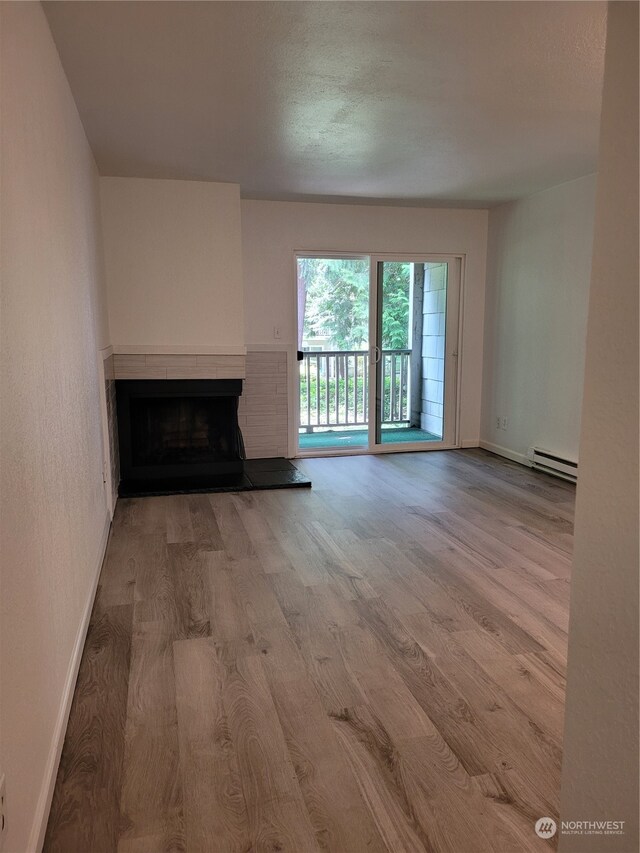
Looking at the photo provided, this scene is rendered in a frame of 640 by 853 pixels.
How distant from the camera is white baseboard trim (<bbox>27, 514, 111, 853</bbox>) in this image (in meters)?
1.37

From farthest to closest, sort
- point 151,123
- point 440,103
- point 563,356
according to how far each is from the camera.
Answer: point 563,356, point 151,123, point 440,103

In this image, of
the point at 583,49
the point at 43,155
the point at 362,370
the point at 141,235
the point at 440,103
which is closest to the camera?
the point at 43,155

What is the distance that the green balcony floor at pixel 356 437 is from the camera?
19.5 feet

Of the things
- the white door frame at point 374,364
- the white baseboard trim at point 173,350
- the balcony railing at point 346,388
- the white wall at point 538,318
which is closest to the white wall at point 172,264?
the white baseboard trim at point 173,350

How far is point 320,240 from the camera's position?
211 inches

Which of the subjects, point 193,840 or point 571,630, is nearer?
point 571,630

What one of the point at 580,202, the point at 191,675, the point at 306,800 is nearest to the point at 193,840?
the point at 306,800

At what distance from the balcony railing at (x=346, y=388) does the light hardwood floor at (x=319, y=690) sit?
2.40m

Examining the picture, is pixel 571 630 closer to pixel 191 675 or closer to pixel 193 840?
pixel 193 840

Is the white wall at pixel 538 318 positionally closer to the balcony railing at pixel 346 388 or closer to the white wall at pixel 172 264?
the balcony railing at pixel 346 388

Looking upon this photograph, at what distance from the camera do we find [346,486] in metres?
4.62

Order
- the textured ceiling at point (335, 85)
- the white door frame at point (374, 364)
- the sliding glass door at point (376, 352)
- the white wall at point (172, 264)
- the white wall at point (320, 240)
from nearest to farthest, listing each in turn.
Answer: the textured ceiling at point (335, 85), the white wall at point (172, 264), the white wall at point (320, 240), the white door frame at point (374, 364), the sliding glass door at point (376, 352)

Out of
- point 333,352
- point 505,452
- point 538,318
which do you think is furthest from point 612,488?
point 333,352

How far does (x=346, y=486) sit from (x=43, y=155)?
10.5 ft
